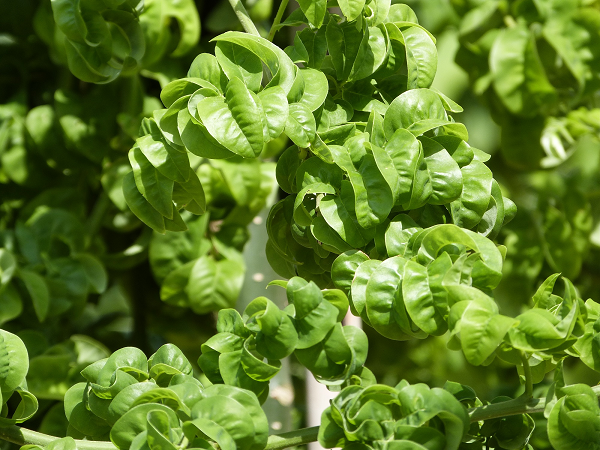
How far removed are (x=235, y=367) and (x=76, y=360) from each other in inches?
16.1

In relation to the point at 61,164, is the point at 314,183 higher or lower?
higher

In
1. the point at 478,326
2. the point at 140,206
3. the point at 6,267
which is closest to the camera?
the point at 478,326

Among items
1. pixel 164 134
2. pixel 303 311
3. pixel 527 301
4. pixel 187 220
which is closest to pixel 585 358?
pixel 303 311

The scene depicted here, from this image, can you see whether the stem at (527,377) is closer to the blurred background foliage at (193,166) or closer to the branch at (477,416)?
the branch at (477,416)

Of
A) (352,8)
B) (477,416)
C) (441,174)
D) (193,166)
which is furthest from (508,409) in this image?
(193,166)

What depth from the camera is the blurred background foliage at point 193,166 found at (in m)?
0.68

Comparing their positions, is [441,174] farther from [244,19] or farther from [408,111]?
[244,19]

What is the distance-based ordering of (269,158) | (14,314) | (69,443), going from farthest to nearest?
1. (269,158)
2. (14,314)
3. (69,443)

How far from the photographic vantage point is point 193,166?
69cm

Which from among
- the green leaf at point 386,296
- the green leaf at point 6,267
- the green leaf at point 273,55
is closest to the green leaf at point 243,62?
the green leaf at point 273,55

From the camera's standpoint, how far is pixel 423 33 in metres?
0.40

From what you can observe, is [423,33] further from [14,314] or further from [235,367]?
[14,314]

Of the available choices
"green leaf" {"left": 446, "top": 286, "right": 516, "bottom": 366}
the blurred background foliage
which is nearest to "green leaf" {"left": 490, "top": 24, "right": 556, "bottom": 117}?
the blurred background foliage

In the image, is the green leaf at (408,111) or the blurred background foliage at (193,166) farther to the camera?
the blurred background foliage at (193,166)
